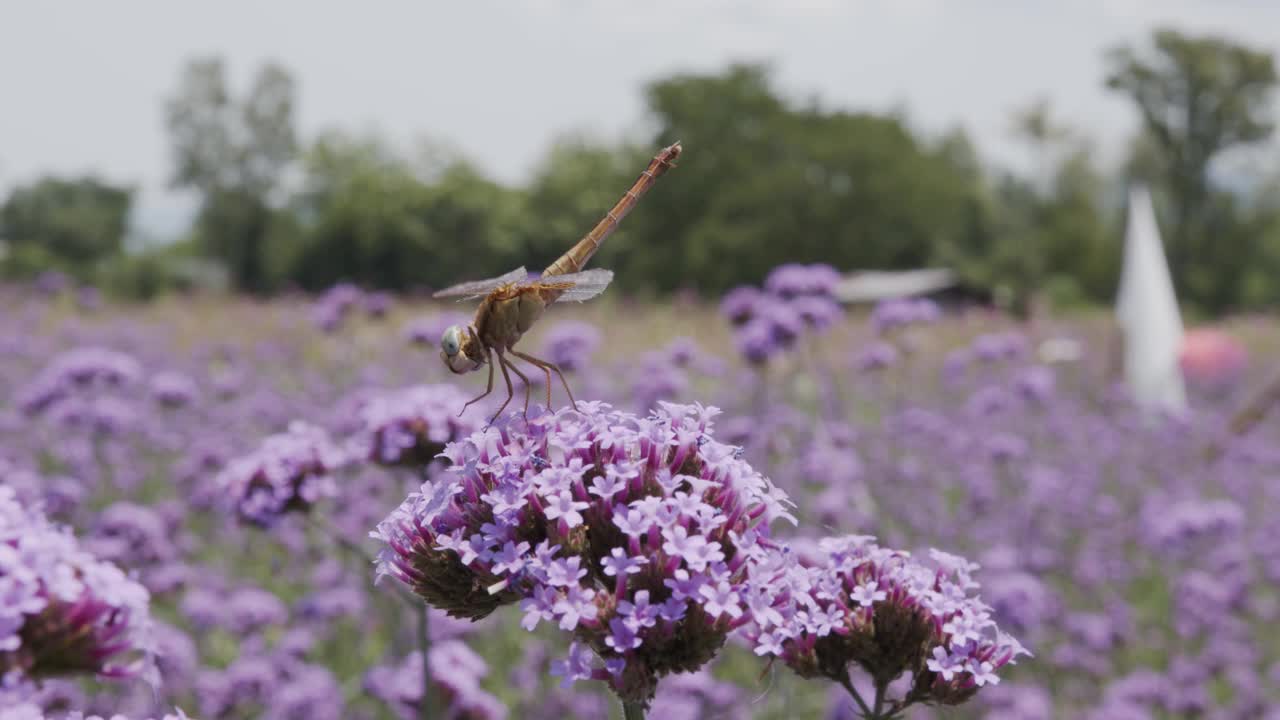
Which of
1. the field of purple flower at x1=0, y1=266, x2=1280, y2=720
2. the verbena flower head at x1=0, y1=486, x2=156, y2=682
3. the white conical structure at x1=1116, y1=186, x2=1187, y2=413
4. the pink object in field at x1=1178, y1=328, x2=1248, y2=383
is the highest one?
the verbena flower head at x1=0, y1=486, x2=156, y2=682

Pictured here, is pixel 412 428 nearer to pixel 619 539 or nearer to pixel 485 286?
pixel 485 286

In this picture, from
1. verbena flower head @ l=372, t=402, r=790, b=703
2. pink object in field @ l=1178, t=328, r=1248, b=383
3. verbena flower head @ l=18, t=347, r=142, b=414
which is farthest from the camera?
pink object in field @ l=1178, t=328, r=1248, b=383

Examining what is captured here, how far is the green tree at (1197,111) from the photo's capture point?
66062mm

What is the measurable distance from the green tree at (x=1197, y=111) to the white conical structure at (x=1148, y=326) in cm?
5123

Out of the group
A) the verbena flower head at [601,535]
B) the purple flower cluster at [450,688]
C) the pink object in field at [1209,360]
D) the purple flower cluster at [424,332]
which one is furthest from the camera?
the pink object in field at [1209,360]

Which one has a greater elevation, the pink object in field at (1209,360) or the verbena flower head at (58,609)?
the verbena flower head at (58,609)

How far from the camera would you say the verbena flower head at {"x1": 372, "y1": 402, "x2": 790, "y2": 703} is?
6.48ft

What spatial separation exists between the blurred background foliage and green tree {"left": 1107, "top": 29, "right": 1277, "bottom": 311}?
123mm

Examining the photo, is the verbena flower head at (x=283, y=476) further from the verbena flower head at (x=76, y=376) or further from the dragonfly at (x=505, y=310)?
the verbena flower head at (x=76, y=376)

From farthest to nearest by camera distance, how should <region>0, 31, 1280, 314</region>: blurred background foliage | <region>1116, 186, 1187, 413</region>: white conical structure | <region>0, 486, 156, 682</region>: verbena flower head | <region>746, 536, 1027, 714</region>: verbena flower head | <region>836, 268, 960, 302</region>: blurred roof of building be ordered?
<region>0, 31, 1280, 314</region>: blurred background foliage < <region>836, 268, 960, 302</region>: blurred roof of building < <region>1116, 186, 1187, 413</region>: white conical structure < <region>746, 536, 1027, 714</region>: verbena flower head < <region>0, 486, 156, 682</region>: verbena flower head

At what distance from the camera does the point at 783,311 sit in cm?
694

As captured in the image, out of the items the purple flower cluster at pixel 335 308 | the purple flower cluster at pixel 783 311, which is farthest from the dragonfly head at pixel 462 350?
the purple flower cluster at pixel 335 308

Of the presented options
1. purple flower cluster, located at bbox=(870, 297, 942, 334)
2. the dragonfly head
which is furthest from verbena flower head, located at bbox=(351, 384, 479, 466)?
purple flower cluster, located at bbox=(870, 297, 942, 334)

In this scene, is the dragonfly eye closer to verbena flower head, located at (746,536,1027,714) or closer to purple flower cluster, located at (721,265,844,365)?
verbena flower head, located at (746,536,1027,714)
